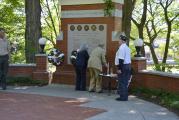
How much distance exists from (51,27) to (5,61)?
2695 centimetres

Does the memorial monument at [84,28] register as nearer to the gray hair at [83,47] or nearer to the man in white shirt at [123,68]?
the gray hair at [83,47]

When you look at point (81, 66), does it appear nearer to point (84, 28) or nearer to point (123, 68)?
point (84, 28)

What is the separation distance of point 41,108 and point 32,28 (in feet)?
26.2

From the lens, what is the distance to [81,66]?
15609mm

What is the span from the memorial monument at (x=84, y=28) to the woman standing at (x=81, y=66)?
0.81 meters

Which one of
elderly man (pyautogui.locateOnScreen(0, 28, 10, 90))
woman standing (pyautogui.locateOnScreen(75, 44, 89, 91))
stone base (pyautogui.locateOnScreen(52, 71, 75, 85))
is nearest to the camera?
elderly man (pyautogui.locateOnScreen(0, 28, 10, 90))

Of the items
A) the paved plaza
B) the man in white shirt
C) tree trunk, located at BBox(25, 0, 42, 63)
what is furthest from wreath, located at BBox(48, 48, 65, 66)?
the man in white shirt

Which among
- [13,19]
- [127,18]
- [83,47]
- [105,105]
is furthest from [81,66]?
[13,19]

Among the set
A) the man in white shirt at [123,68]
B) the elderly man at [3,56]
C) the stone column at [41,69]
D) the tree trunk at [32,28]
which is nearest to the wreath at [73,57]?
the stone column at [41,69]

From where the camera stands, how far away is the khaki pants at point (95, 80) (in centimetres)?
1518

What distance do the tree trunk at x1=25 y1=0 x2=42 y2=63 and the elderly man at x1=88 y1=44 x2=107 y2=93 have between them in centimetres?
475

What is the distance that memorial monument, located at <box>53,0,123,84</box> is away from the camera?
16234mm

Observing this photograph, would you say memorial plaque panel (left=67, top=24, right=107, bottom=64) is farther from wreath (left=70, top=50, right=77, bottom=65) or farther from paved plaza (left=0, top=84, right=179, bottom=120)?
paved plaza (left=0, top=84, right=179, bottom=120)

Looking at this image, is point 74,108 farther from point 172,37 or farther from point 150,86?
point 172,37
